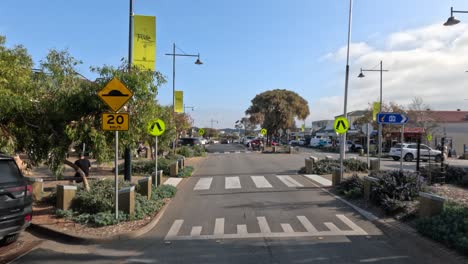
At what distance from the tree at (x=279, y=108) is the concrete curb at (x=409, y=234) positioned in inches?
1843

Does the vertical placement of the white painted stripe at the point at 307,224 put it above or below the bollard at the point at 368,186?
below

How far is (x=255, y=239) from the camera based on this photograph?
8.41m

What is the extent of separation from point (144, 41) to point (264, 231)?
846cm

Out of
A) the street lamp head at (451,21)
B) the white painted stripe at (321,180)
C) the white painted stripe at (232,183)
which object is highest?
the street lamp head at (451,21)

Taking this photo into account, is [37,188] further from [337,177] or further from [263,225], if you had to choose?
[337,177]

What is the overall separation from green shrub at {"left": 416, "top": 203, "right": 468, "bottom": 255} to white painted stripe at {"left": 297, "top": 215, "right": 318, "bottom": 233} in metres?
2.09

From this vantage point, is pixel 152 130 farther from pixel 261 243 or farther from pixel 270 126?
pixel 270 126

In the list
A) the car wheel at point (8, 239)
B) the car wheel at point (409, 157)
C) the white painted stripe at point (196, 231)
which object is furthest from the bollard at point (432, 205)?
the car wheel at point (409, 157)

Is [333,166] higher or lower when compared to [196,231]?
higher

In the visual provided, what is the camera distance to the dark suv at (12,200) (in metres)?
7.34

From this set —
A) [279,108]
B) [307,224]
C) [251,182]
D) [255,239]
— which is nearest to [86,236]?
[255,239]

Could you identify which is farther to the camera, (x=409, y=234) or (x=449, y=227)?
(x=409, y=234)

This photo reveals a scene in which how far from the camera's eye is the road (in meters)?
7.18

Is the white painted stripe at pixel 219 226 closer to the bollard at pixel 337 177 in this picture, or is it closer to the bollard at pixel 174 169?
the bollard at pixel 337 177
